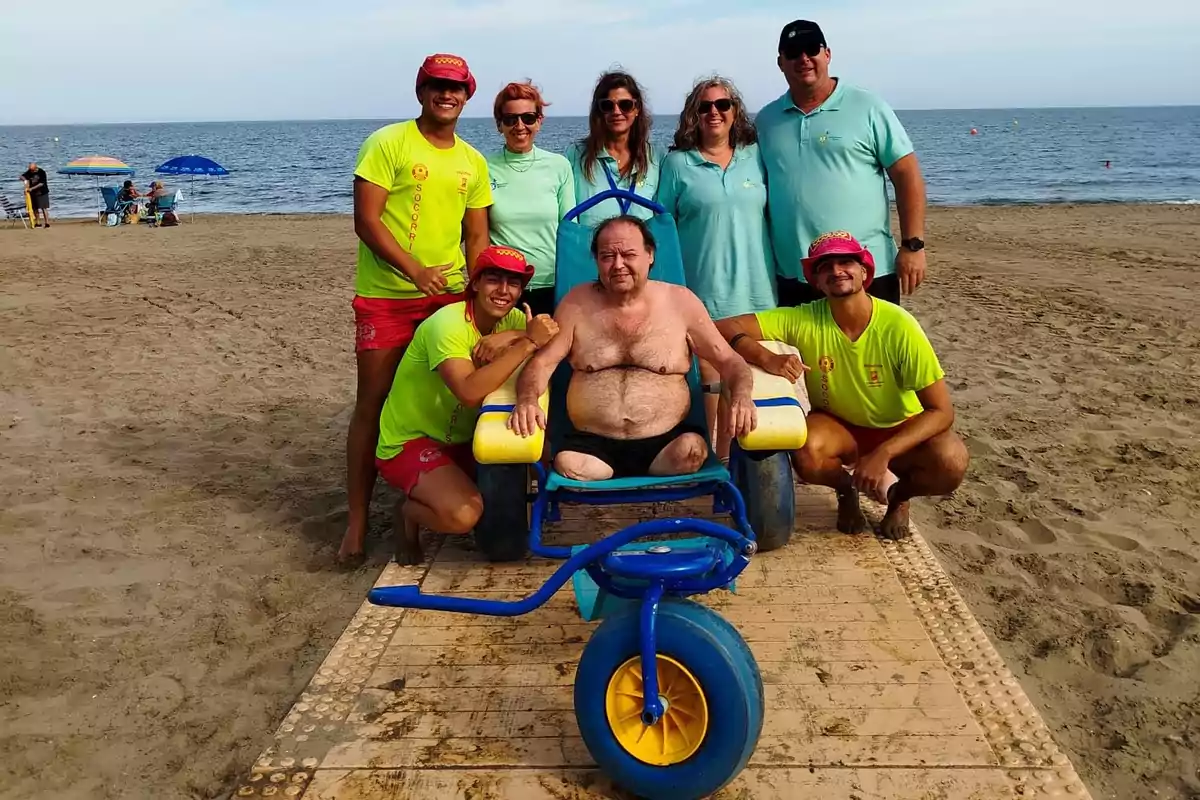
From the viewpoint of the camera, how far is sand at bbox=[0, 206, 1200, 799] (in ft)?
9.87

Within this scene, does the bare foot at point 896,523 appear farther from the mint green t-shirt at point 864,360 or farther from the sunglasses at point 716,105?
the sunglasses at point 716,105

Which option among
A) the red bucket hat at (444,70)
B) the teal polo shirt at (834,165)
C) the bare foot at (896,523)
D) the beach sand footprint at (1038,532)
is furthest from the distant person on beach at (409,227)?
the beach sand footprint at (1038,532)

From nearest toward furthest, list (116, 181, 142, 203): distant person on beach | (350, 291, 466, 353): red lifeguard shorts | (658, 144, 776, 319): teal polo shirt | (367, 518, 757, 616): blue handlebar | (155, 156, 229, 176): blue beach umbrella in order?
(367, 518, 757, 616): blue handlebar, (350, 291, 466, 353): red lifeguard shorts, (658, 144, 776, 319): teal polo shirt, (116, 181, 142, 203): distant person on beach, (155, 156, 229, 176): blue beach umbrella

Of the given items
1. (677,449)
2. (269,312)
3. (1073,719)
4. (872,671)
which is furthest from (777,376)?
(269,312)

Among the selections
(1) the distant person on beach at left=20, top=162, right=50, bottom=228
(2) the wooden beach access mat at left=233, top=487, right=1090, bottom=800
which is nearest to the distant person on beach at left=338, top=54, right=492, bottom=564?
(2) the wooden beach access mat at left=233, top=487, right=1090, bottom=800

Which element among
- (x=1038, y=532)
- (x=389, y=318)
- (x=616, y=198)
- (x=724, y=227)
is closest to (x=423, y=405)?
(x=389, y=318)

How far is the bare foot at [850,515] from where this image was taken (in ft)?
13.4

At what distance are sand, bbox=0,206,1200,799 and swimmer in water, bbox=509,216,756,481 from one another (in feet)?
3.96

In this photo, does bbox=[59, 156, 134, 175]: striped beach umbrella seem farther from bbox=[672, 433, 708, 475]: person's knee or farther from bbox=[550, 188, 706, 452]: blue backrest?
bbox=[672, 433, 708, 475]: person's knee

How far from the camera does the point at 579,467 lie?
362 centimetres

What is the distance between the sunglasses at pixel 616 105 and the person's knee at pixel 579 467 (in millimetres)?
1585

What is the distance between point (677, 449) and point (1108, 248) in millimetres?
11888

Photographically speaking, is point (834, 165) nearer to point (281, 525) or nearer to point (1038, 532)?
point (1038, 532)

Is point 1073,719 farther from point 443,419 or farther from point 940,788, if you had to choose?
point 443,419
